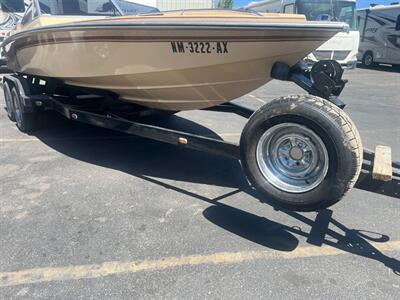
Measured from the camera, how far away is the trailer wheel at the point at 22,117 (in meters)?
5.72

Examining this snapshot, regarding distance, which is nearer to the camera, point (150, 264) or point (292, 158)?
point (150, 264)

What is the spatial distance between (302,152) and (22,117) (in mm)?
4357

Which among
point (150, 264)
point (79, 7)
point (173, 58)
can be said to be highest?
point (79, 7)

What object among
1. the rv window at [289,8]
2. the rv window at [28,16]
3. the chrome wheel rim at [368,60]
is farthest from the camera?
the chrome wheel rim at [368,60]

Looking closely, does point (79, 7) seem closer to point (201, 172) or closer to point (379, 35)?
point (201, 172)

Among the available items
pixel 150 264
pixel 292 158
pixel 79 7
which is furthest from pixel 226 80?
pixel 79 7

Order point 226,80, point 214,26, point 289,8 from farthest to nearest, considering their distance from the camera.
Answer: point 289,8, point 226,80, point 214,26

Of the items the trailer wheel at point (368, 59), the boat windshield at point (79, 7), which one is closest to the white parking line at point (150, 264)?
the boat windshield at point (79, 7)

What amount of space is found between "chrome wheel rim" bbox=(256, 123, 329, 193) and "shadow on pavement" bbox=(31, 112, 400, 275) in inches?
17.3

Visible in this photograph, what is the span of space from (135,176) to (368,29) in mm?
19211

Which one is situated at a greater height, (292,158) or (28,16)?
(28,16)

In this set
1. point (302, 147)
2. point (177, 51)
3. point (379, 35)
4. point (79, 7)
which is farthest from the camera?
point (379, 35)

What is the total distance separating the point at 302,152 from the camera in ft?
10.3

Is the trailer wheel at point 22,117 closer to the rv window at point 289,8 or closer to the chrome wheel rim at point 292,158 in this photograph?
the chrome wheel rim at point 292,158
